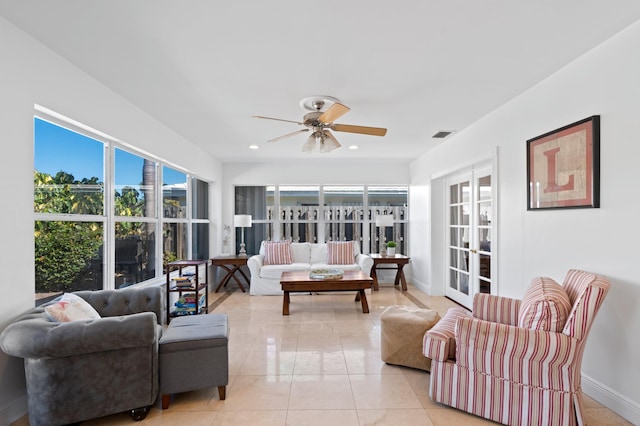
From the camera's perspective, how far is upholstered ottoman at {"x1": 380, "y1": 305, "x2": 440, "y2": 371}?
2.93 meters

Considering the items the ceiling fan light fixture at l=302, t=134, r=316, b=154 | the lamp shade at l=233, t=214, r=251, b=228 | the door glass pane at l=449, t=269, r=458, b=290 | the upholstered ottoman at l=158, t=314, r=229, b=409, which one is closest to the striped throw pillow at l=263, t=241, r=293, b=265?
the lamp shade at l=233, t=214, r=251, b=228

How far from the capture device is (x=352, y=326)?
415cm

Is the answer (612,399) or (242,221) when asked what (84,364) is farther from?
(242,221)

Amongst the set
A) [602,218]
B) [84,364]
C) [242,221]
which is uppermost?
[602,218]

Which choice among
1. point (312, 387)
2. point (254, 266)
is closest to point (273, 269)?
point (254, 266)

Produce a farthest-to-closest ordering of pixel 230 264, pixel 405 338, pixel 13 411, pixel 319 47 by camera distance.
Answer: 1. pixel 230 264
2. pixel 405 338
3. pixel 319 47
4. pixel 13 411

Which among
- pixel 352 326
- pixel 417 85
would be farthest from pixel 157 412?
pixel 417 85

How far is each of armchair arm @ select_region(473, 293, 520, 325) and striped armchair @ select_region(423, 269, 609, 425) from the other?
39cm

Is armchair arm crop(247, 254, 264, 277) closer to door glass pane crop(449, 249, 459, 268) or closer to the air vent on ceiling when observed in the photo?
door glass pane crop(449, 249, 459, 268)

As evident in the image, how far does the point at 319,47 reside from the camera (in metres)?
2.43

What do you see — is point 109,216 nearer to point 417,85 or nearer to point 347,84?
point 347,84

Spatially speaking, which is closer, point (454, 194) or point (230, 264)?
point (454, 194)

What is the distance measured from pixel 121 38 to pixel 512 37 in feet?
8.45

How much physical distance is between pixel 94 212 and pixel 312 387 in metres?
2.49
